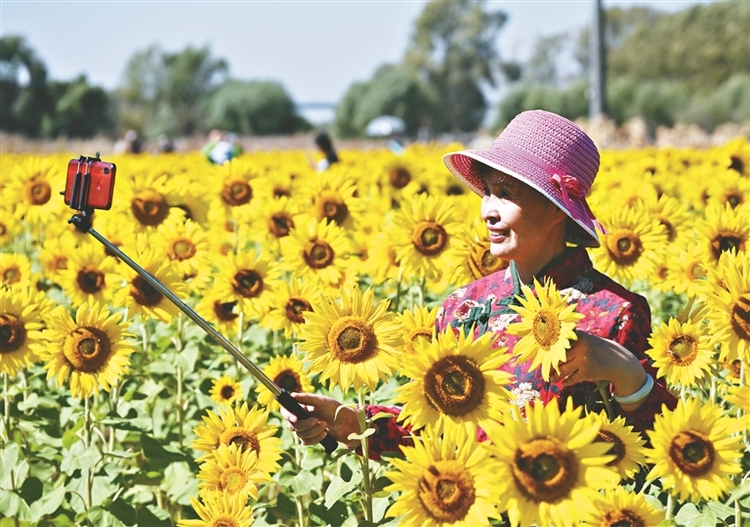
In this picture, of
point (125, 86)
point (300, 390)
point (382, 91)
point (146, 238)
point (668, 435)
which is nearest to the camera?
point (668, 435)

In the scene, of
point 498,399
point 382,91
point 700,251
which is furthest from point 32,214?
point 382,91

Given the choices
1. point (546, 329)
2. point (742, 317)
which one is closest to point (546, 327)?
point (546, 329)

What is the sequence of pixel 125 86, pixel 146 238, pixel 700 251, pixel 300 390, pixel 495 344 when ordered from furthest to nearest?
pixel 125 86
pixel 146 238
pixel 700 251
pixel 300 390
pixel 495 344

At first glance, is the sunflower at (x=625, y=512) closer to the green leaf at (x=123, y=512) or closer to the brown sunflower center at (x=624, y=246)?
the green leaf at (x=123, y=512)

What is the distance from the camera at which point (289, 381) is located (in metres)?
3.06

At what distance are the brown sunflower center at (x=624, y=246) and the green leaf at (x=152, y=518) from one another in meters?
1.72

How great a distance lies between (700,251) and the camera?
3535 millimetres

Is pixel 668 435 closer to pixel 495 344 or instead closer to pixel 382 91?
pixel 495 344

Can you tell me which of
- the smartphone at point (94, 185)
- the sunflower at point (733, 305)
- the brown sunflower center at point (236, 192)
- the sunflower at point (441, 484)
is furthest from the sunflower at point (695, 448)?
the brown sunflower center at point (236, 192)

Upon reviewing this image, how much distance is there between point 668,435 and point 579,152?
85cm

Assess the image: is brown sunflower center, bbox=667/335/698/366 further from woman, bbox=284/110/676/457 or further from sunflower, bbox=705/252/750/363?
sunflower, bbox=705/252/750/363

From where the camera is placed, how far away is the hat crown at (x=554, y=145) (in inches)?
97.5

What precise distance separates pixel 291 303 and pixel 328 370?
119 centimetres

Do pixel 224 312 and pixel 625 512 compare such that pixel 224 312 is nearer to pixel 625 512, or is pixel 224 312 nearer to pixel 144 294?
pixel 144 294
